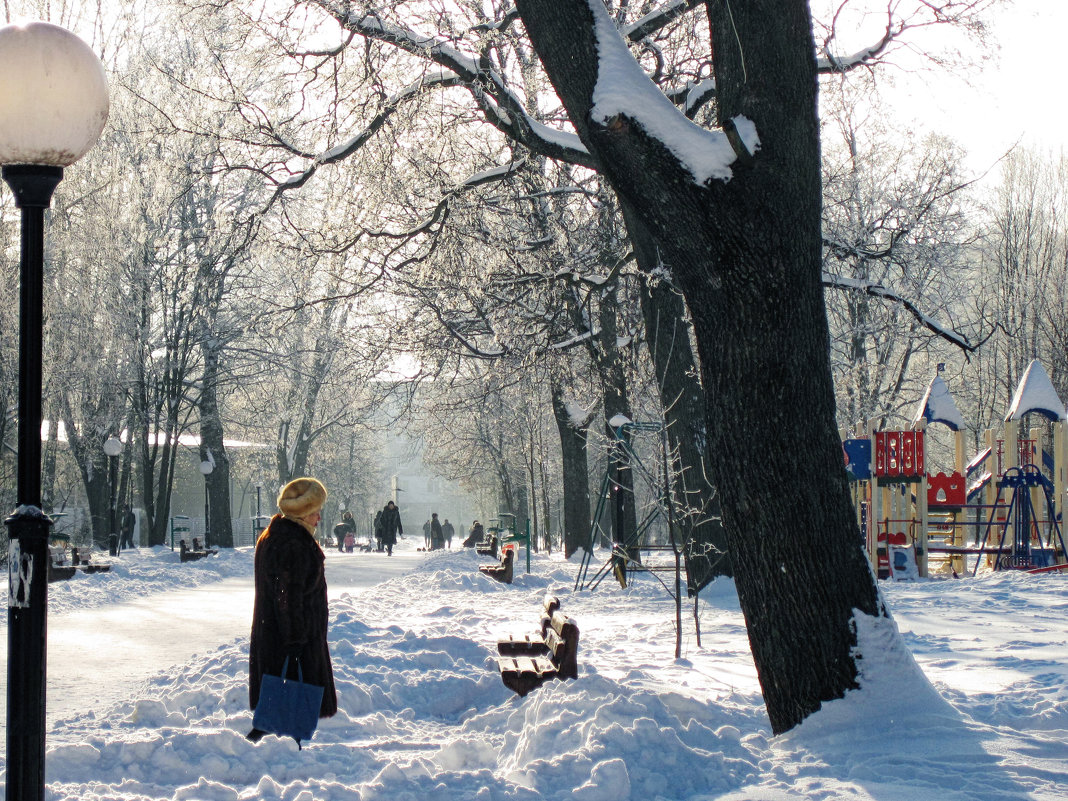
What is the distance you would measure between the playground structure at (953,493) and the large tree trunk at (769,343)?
10.9m

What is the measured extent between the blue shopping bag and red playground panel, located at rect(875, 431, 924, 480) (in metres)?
12.5

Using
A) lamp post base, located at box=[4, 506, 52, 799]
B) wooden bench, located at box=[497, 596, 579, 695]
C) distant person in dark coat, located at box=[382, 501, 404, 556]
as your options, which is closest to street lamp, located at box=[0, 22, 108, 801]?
lamp post base, located at box=[4, 506, 52, 799]

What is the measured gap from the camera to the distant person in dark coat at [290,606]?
555 centimetres

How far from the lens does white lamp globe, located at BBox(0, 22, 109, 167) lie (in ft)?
12.9

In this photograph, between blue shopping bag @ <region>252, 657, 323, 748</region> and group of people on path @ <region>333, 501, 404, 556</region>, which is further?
group of people on path @ <region>333, 501, 404, 556</region>

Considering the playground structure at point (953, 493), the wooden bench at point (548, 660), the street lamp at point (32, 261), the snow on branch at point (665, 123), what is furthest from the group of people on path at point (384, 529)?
the street lamp at point (32, 261)

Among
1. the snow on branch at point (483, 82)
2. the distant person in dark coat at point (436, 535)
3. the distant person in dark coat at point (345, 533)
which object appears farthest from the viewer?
the distant person in dark coat at point (436, 535)

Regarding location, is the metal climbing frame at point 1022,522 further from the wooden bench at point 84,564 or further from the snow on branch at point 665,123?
the wooden bench at point 84,564

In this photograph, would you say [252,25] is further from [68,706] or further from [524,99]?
[68,706]

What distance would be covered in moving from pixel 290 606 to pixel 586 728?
166 centimetres

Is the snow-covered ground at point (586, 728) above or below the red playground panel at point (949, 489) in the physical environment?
below

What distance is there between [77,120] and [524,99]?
10.3 metres

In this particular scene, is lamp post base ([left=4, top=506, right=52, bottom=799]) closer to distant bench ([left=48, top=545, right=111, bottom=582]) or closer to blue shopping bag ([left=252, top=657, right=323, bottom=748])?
blue shopping bag ([left=252, top=657, right=323, bottom=748])

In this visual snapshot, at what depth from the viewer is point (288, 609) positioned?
5.56 m
